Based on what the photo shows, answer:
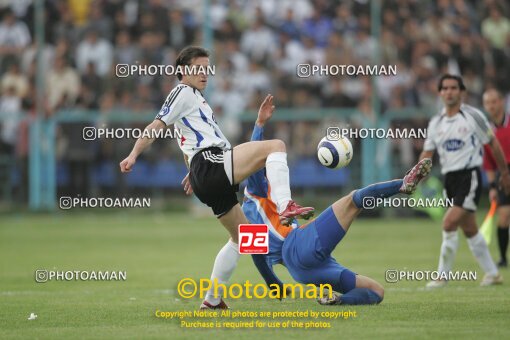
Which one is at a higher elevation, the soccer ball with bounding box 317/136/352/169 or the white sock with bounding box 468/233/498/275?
the soccer ball with bounding box 317/136/352/169

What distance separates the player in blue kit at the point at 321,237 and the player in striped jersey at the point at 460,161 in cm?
291

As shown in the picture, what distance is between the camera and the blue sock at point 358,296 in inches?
386

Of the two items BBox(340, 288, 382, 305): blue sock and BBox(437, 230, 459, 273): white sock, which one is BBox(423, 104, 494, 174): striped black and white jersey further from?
BBox(340, 288, 382, 305): blue sock

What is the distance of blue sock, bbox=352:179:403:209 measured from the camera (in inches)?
373

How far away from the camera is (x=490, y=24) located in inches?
968

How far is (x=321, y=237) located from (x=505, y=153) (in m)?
6.01

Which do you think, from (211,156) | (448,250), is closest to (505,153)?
(448,250)

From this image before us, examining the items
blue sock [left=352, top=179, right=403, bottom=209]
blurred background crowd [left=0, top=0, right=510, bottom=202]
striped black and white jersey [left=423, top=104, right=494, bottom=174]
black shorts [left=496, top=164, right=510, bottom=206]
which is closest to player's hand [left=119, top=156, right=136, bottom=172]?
blue sock [left=352, top=179, right=403, bottom=209]

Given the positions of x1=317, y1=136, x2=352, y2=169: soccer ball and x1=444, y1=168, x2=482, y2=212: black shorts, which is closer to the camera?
x1=317, y1=136, x2=352, y2=169: soccer ball

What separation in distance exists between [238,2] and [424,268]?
13366 millimetres

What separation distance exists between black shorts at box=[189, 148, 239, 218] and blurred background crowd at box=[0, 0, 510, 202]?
13154 millimetres

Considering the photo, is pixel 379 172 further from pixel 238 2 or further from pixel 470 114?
pixel 470 114

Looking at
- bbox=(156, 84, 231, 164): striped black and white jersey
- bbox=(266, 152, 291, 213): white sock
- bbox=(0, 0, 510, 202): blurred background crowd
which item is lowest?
bbox=(266, 152, 291, 213): white sock

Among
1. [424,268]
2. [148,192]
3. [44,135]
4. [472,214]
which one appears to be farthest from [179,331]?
[44,135]
